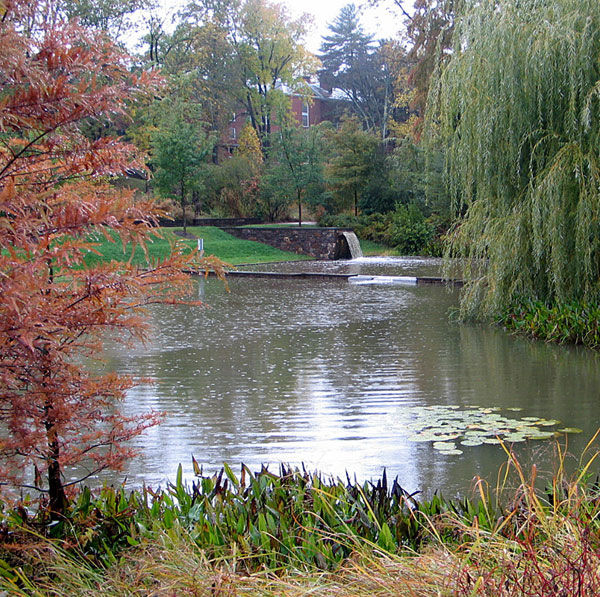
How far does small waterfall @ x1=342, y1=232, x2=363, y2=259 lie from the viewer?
30891mm

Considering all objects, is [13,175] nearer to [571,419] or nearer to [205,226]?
[571,419]

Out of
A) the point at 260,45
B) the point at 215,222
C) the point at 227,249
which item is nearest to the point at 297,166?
the point at 215,222

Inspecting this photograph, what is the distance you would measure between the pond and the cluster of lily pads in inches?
2.8

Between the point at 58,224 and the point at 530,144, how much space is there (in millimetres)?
9651

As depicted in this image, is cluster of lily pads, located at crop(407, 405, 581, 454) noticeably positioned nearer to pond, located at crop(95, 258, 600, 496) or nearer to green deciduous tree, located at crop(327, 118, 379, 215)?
pond, located at crop(95, 258, 600, 496)

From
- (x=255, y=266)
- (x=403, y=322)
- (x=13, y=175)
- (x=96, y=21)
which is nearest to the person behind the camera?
(x=13, y=175)

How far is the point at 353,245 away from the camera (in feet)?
102

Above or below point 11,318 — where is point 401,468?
below

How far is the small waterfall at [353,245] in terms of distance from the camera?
30891mm

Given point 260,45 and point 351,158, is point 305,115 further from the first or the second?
point 351,158

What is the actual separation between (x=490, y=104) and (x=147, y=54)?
35.4 meters

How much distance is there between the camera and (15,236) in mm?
2779

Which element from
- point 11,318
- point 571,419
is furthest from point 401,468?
point 11,318

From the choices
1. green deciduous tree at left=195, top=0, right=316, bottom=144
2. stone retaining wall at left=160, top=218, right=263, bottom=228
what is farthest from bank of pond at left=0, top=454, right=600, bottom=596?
green deciduous tree at left=195, top=0, right=316, bottom=144
